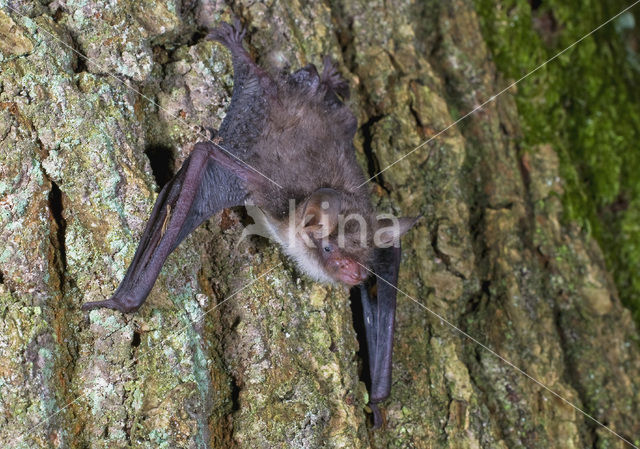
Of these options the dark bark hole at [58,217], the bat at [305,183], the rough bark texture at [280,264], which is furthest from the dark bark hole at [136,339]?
the bat at [305,183]

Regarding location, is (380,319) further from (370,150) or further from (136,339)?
(136,339)

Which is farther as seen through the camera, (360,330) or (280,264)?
(360,330)

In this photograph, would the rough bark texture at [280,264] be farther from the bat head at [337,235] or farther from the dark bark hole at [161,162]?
the bat head at [337,235]

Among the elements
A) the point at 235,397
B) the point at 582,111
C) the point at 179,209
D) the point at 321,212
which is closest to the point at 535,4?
Result: the point at 582,111

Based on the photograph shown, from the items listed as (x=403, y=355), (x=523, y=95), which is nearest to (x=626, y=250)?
(x=523, y=95)

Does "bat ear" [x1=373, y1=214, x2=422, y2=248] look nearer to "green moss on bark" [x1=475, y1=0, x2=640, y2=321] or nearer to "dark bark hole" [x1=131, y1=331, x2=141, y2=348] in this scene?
"green moss on bark" [x1=475, y1=0, x2=640, y2=321]

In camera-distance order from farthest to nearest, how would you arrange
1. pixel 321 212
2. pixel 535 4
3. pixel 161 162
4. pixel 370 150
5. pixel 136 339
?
pixel 535 4 → pixel 370 150 → pixel 321 212 → pixel 161 162 → pixel 136 339

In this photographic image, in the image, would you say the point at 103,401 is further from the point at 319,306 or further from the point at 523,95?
the point at 523,95
